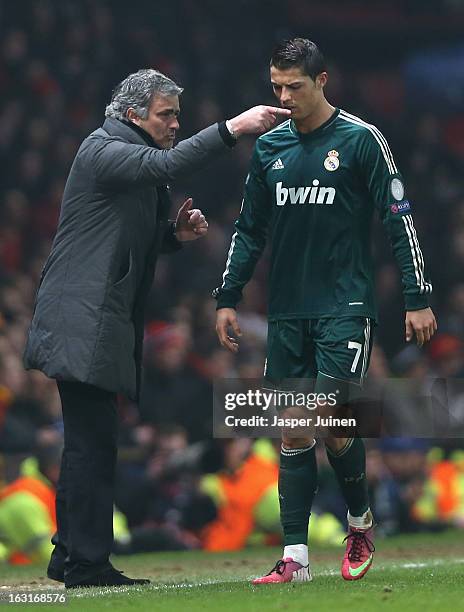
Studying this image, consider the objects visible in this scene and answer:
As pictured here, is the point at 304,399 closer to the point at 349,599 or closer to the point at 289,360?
the point at 289,360

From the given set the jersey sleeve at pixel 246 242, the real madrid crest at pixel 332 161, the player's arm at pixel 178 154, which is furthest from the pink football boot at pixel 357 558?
the player's arm at pixel 178 154

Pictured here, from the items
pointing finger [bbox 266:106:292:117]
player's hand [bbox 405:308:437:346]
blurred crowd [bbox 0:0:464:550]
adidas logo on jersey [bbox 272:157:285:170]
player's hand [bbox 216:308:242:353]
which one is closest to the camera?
player's hand [bbox 405:308:437:346]

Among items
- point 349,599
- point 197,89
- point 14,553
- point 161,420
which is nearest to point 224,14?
point 197,89

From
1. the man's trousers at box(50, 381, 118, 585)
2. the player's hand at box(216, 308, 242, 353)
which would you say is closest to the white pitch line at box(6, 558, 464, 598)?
the man's trousers at box(50, 381, 118, 585)

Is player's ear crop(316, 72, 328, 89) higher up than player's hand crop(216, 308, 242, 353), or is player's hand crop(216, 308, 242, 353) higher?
player's ear crop(316, 72, 328, 89)

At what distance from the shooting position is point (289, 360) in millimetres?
6848

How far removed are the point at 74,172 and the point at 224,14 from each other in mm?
12257

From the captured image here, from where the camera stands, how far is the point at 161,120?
22.9 feet

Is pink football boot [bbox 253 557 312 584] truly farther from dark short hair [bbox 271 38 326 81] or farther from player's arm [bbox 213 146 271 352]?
dark short hair [bbox 271 38 326 81]

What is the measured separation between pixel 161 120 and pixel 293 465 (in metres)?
1.59

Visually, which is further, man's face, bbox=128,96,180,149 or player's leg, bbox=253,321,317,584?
man's face, bbox=128,96,180,149

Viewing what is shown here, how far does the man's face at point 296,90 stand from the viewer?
22.0 feet

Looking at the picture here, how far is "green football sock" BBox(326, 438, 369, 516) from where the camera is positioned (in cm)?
675

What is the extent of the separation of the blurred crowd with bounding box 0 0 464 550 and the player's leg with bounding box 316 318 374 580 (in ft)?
12.5
